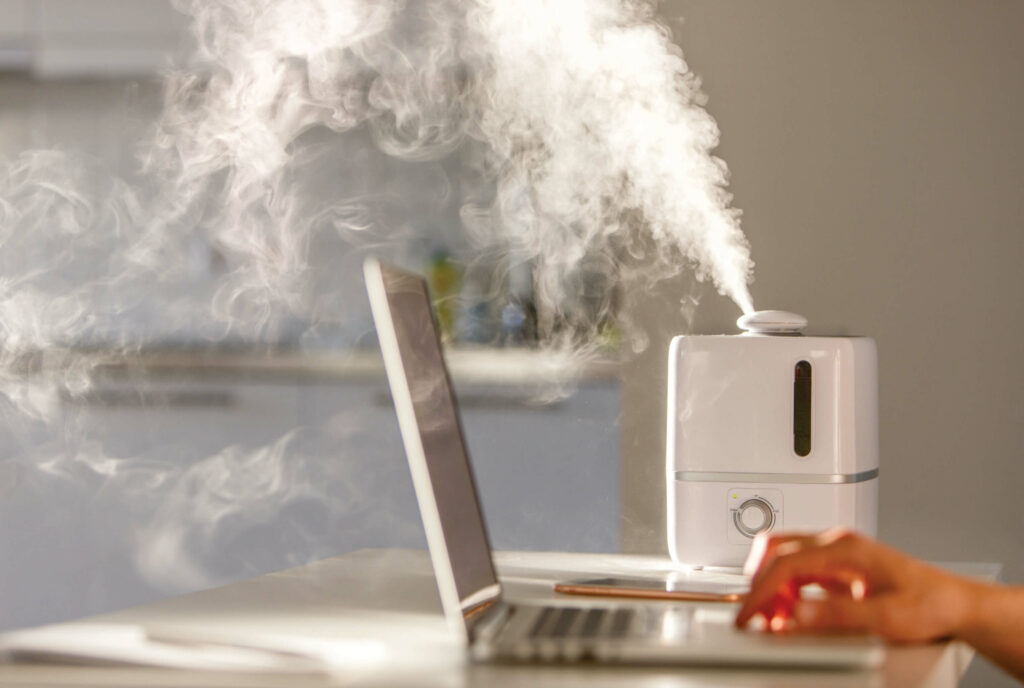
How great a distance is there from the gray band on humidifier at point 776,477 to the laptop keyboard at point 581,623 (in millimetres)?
517

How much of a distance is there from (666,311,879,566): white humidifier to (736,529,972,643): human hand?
57 cm

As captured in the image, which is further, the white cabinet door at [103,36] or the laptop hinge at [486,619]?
the white cabinet door at [103,36]

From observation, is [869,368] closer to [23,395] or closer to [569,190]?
[569,190]

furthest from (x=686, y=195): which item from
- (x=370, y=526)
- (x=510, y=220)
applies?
(x=370, y=526)

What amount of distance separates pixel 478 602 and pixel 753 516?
547 mm

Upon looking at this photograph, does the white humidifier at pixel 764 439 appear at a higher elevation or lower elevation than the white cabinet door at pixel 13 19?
lower

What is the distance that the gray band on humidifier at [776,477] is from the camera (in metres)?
1.54

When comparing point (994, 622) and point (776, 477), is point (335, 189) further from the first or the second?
point (994, 622)

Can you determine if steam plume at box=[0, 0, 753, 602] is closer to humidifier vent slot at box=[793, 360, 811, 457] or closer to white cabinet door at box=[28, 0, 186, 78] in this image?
white cabinet door at box=[28, 0, 186, 78]

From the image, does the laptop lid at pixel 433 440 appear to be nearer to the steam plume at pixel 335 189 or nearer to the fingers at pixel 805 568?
the fingers at pixel 805 568

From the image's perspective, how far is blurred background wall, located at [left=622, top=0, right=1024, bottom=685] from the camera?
190 centimetres

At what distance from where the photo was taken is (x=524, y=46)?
210 centimetres

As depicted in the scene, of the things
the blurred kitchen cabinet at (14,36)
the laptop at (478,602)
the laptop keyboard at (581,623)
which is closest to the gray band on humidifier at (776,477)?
the laptop at (478,602)

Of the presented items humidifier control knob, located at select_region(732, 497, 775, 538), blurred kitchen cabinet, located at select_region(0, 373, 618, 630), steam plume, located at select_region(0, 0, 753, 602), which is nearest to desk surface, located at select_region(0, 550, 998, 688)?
humidifier control knob, located at select_region(732, 497, 775, 538)
